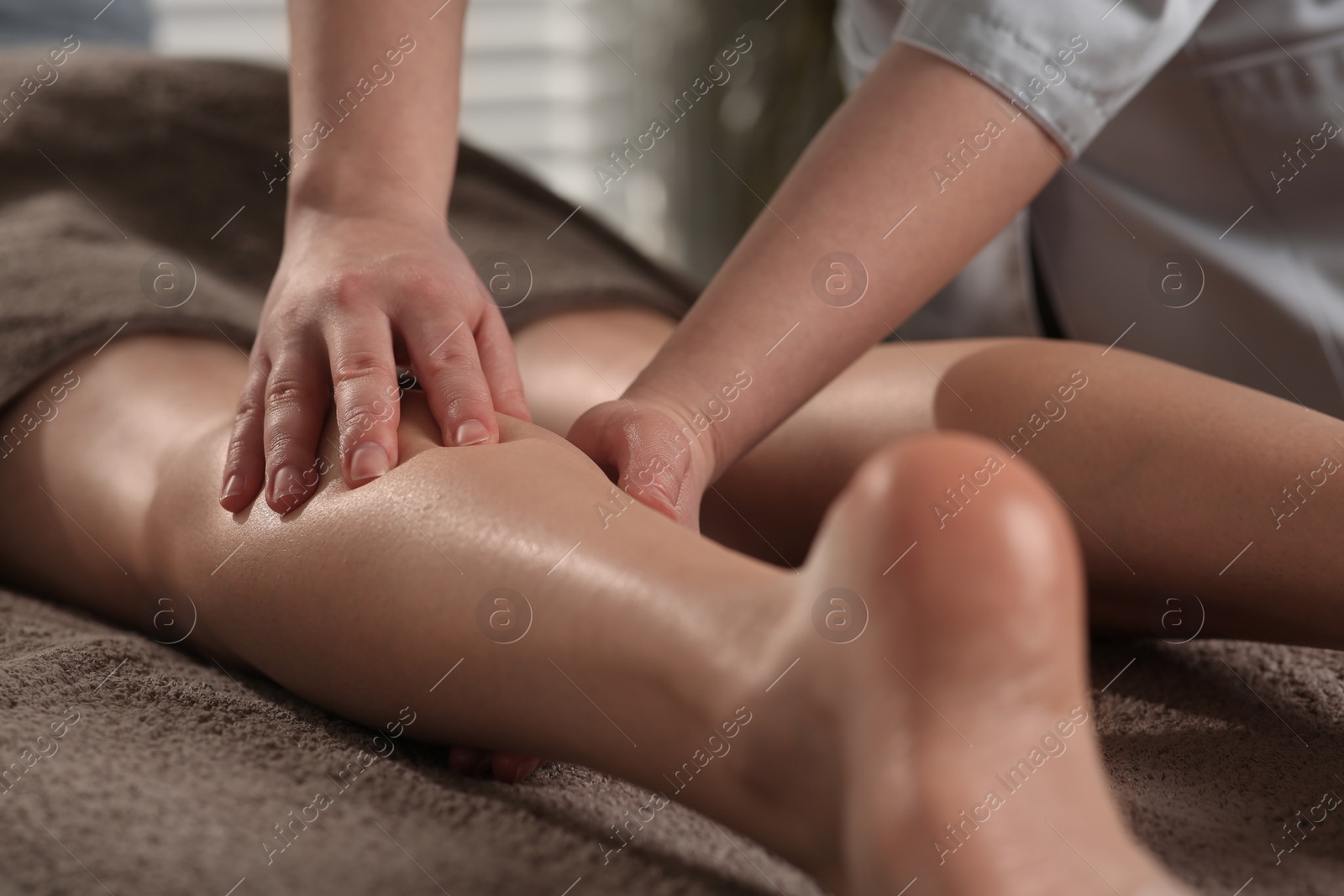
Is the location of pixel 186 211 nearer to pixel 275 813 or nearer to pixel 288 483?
pixel 288 483

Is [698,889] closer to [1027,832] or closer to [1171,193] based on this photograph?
[1027,832]

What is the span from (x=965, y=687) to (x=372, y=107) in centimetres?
59

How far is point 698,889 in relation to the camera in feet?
1.37

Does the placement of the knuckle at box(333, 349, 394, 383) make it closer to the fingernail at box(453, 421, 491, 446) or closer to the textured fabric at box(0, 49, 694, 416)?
the fingernail at box(453, 421, 491, 446)

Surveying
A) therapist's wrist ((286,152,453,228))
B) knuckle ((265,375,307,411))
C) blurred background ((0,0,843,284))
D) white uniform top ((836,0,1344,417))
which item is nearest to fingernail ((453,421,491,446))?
knuckle ((265,375,307,411))

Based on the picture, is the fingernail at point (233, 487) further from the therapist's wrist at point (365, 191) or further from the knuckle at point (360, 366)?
the therapist's wrist at point (365, 191)

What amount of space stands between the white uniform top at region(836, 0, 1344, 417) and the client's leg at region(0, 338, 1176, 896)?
371mm

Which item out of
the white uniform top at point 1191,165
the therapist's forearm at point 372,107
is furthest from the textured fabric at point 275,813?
the white uniform top at point 1191,165

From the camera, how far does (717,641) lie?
1.38 ft

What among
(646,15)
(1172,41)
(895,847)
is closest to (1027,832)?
(895,847)

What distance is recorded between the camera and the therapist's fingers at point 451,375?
575 mm

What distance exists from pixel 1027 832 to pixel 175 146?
102 centimetres

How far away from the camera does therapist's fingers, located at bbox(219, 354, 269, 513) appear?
1.95ft

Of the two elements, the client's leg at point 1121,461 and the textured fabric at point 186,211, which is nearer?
the client's leg at point 1121,461
